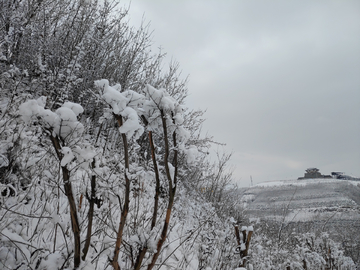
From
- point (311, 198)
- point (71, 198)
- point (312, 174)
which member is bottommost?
point (311, 198)

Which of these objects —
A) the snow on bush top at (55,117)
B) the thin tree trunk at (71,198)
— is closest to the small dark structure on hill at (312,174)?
the thin tree trunk at (71,198)

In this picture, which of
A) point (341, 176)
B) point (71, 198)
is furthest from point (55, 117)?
point (341, 176)

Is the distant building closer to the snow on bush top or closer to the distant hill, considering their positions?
the distant hill

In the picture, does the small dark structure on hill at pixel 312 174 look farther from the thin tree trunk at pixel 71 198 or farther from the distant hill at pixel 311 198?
the thin tree trunk at pixel 71 198

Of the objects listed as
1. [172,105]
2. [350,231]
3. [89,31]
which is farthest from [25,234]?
[350,231]

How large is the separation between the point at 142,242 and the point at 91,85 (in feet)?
16.3

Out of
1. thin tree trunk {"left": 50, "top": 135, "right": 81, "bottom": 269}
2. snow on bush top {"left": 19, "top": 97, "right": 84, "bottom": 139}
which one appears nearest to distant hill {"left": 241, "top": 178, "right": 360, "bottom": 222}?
thin tree trunk {"left": 50, "top": 135, "right": 81, "bottom": 269}

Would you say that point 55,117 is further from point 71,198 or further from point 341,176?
point 341,176

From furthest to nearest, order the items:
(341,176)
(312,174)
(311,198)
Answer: (312,174) < (341,176) < (311,198)

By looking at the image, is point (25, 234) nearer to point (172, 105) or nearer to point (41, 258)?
point (41, 258)

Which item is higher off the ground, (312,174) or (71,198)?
(312,174)

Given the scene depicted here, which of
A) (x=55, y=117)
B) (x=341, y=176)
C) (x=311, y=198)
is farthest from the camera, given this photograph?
(x=341, y=176)

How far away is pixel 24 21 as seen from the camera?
425 cm

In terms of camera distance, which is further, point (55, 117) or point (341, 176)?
point (341, 176)
